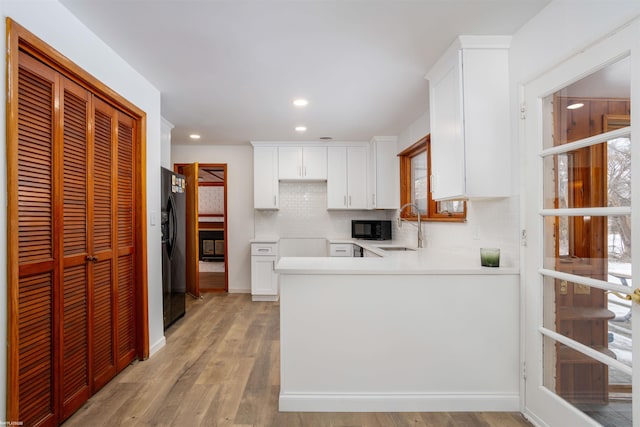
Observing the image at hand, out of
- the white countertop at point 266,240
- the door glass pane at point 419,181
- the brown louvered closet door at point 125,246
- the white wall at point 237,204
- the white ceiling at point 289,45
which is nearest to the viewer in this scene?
the white ceiling at point 289,45

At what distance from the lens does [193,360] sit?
9.85ft

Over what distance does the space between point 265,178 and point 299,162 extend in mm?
547

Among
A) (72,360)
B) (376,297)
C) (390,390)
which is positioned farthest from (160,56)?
(390,390)

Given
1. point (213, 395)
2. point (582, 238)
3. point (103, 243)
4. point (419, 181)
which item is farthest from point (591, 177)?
point (103, 243)

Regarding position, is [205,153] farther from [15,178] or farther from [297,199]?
[15,178]

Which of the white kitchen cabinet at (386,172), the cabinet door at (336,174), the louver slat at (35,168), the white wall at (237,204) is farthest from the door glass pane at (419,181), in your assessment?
the louver slat at (35,168)

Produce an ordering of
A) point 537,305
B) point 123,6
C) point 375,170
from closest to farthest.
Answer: point 123,6 → point 537,305 → point 375,170

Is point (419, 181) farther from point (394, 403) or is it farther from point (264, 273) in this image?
point (394, 403)

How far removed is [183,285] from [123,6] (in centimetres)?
313

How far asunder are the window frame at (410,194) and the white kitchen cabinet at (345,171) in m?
0.60

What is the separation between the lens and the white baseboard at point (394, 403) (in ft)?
7.27

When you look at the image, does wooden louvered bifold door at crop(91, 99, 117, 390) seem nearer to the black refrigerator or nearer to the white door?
the black refrigerator

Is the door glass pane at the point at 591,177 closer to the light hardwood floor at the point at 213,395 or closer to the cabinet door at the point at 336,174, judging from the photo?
the light hardwood floor at the point at 213,395

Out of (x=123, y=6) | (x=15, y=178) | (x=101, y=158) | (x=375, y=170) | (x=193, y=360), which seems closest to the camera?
(x=15, y=178)
